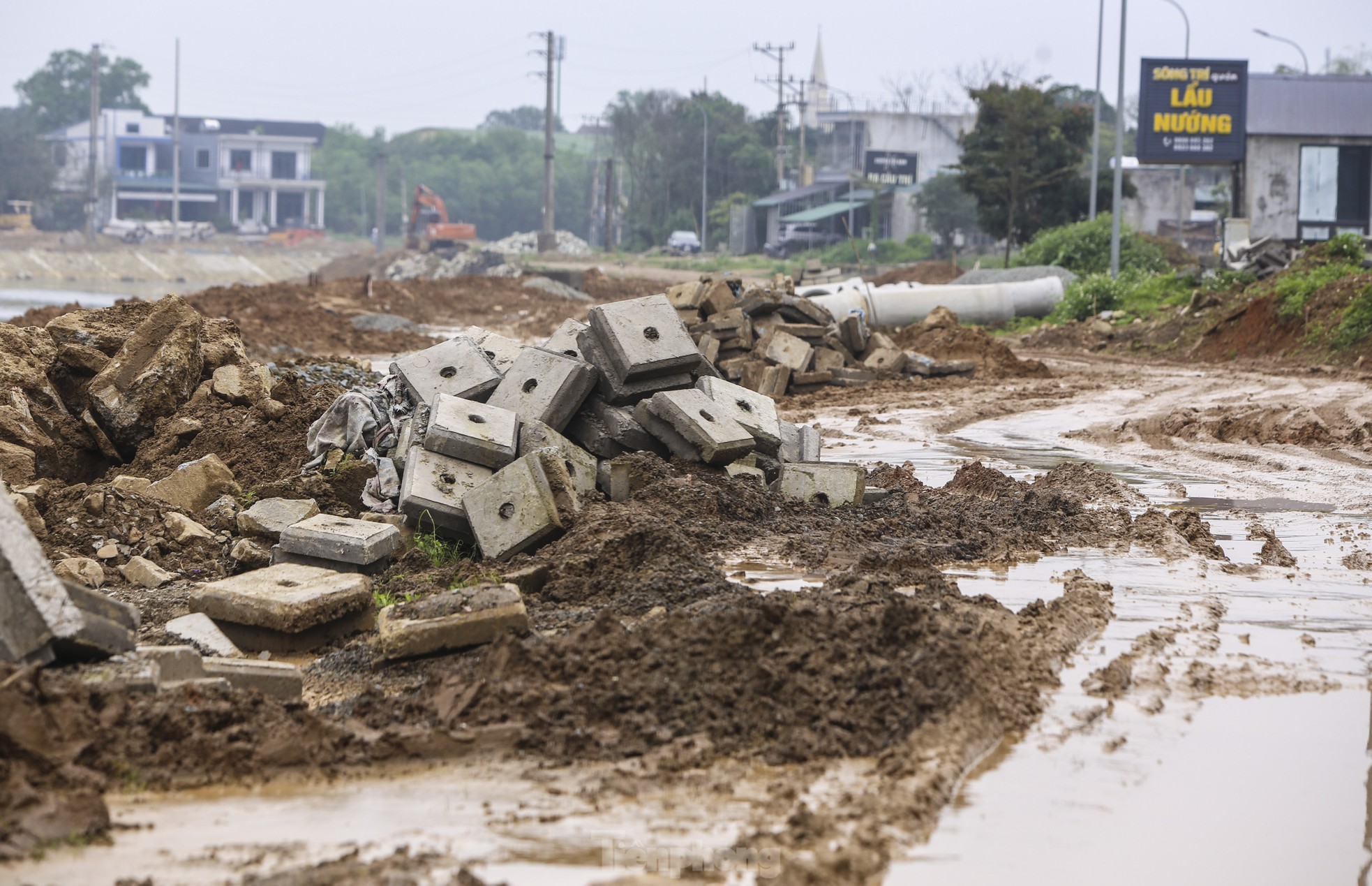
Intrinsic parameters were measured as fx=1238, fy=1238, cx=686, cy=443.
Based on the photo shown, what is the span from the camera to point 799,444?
971 cm

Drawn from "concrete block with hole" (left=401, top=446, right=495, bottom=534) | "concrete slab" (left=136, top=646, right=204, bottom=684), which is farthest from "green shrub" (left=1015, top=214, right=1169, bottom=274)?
"concrete slab" (left=136, top=646, right=204, bottom=684)

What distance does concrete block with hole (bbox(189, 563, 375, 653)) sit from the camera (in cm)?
589

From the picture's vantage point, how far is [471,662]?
5230 millimetres

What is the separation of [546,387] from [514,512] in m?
1.63

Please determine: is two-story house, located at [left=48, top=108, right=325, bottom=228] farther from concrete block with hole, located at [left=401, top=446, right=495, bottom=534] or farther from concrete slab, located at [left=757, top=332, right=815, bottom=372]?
concrete block with hole, located at [left=401, top=446, right=495, bottom=534]

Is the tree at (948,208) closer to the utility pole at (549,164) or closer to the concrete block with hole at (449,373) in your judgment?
the utility pole at (549,164)

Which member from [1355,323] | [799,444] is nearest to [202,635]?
[799,444]

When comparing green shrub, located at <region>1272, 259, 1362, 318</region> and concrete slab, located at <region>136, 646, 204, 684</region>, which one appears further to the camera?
green shrub, located at <region>1272, 259, 1362, 318</region>

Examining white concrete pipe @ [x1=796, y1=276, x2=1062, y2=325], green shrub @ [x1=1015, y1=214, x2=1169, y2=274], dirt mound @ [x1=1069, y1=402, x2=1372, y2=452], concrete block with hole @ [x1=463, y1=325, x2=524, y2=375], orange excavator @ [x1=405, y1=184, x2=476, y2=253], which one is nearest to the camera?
concrete block with hole @ [x1=463, y1=325, x2=524, y2=375]

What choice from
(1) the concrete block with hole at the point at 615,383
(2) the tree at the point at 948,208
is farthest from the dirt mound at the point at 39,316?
(2) the tree at the point at 948,208

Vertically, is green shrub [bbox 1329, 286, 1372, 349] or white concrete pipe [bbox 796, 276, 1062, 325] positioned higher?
white concrete pipe [bbox 796, 276, 1062, 325]

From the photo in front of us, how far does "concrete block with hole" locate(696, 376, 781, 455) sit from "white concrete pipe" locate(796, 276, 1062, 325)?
1312 centimetres

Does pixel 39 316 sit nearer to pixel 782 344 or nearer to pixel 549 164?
pixel 782 344

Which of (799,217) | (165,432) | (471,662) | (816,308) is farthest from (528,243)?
(471,662)
